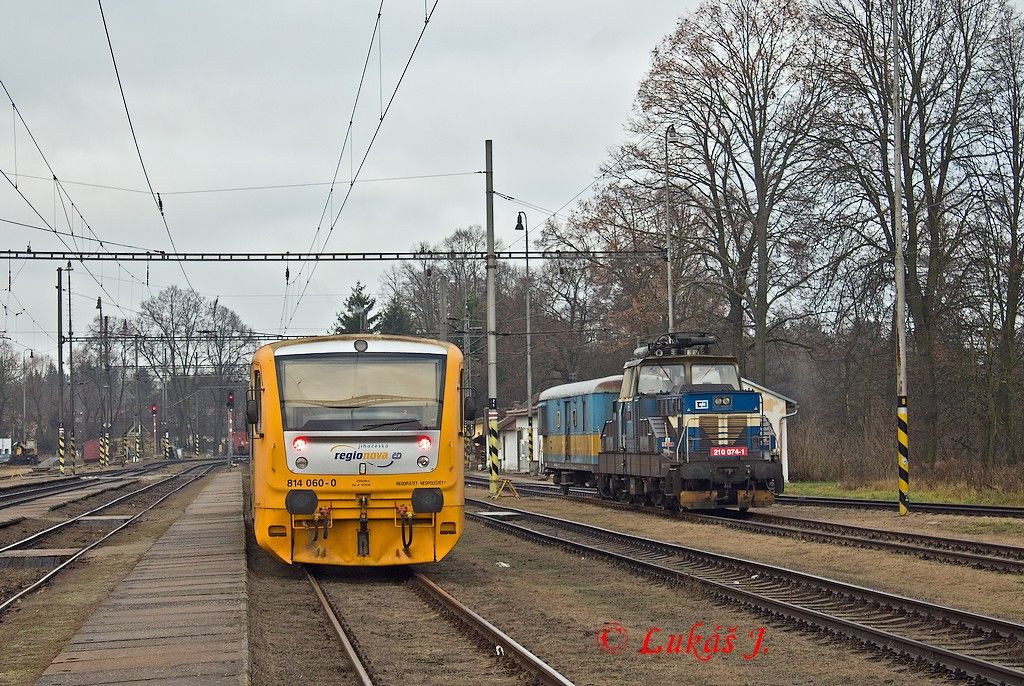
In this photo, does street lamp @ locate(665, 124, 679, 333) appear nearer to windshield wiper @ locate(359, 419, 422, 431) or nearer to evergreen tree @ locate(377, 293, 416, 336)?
windshield wiper @ locate(359, 419, 422, 431)

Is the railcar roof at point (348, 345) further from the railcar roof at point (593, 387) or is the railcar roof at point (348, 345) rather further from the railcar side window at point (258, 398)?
the railcar roof at point (593, 387)

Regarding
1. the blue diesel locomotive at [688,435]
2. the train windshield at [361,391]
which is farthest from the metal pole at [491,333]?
the train windshield at [361,391]

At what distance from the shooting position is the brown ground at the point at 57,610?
1023 centimetres

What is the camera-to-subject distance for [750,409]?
24.4 m

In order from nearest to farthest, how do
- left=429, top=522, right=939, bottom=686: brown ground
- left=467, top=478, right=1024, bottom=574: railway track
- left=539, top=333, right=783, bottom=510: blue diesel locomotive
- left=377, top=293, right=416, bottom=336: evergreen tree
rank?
left=429, top=522, right=939, bottom=686: brown ground, left=467, top=478, right=1024, bottom=574: railway track, left=539, top=333, right=783, bottom=510: blue diesel locomotive, left=377, top=293, right=416, bottom=336: evergreen tree

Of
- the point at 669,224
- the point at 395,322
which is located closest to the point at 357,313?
the point at 395,322

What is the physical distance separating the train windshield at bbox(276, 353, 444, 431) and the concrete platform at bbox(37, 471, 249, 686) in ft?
7.15

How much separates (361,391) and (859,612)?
651 cm

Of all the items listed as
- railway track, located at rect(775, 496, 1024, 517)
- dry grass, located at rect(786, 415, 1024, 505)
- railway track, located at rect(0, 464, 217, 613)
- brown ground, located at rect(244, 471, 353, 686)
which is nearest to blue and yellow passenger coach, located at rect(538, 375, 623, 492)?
railway track, located at rect(775, 496, 1024, 517)

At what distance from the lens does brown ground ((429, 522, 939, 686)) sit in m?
9.12

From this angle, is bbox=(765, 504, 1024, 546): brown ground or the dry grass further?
the dry grass

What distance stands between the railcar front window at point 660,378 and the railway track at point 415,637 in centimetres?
1116

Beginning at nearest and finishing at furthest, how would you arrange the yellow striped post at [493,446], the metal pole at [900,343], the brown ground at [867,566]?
the brown ground at [867,566] → the metal pole at [900,343] → the yellow striped post at [493,446]

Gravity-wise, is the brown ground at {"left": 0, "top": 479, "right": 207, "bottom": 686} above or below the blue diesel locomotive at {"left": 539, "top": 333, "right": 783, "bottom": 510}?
below
